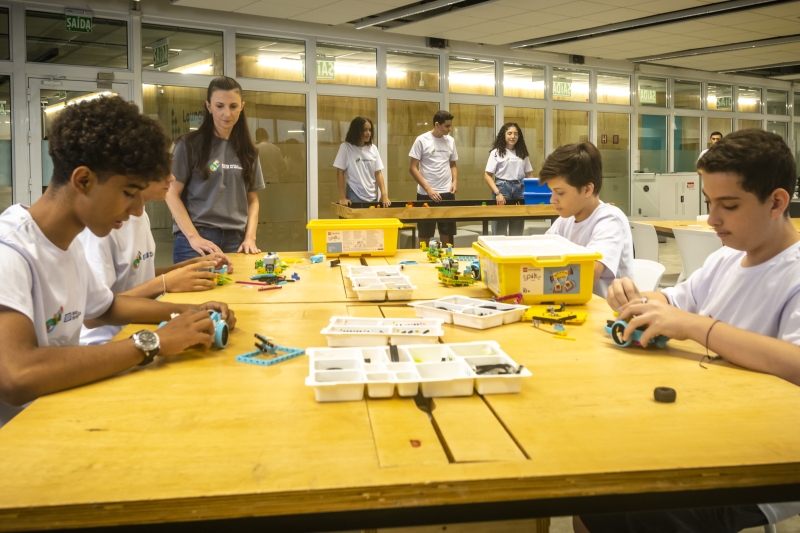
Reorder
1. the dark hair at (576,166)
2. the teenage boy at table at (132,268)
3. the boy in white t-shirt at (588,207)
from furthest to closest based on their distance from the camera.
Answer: the dark hair at (576,166)
the boy in white t-shirt at (588,207)
the teenage boy at table at (132,268)

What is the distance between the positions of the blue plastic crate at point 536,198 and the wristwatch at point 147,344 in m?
5.79

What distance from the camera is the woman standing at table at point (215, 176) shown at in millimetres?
3324

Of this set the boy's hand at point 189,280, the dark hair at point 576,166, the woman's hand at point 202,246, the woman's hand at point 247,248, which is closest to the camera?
the boy's hand at point 189,280

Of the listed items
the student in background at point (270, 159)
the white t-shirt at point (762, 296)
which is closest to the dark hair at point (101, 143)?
the white t-shirt at point (762, 296)

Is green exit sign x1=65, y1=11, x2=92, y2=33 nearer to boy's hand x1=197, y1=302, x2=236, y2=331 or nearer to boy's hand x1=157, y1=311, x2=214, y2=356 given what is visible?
boy's hand x1=197, y1=302, x2=236, y2=331

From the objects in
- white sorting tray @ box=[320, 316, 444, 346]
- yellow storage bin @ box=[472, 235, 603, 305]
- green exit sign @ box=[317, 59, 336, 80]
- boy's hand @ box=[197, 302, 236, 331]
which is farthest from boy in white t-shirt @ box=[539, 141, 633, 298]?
green exit sign @ box=[317, 59, 336, 80]

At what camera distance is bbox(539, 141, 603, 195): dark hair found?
2.70 m

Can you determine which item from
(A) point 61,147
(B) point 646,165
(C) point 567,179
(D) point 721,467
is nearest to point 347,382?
(D) point 721,467

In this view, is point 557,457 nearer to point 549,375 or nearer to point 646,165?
point 549,375

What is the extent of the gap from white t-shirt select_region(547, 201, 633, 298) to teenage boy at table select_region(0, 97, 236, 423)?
4.99ft

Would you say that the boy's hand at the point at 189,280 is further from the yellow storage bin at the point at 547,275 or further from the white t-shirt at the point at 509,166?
the white t-shirt at the point at 509,166

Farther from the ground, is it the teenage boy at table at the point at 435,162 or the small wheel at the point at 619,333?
the teenage boy at table at the point at 435,162

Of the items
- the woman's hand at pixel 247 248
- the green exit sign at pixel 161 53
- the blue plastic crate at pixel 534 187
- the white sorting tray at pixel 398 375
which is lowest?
the white sorting tray at pixel 398 375

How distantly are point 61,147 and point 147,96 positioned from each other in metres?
6.58
